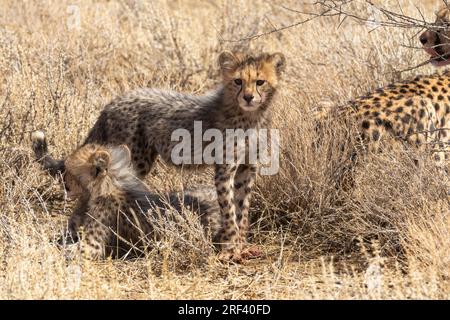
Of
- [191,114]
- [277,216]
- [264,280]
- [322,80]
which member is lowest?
[264,280]

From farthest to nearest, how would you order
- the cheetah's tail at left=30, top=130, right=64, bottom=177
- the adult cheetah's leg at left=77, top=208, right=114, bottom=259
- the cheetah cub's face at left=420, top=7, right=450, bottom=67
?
the cheetah cub's face at left=420, top=7, right=450, bottom=67 → the cheetah's tail at left=30, top=130, right=64, bottom=177 → the adult cheetah's leg at left=77, top=208, right=114, bottom=259

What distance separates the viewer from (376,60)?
7.28 m

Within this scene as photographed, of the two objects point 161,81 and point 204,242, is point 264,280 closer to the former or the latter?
point 204,242

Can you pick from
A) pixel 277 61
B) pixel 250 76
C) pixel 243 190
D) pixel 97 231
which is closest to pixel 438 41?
pixel 277 61

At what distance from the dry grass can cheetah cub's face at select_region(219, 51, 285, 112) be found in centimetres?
47

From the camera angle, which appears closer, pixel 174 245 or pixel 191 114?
→ pixel 174 245

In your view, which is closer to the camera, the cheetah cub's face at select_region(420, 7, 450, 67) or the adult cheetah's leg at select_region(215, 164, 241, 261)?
the adult cheetah's leg at select_region(215, 164, 241, 261)

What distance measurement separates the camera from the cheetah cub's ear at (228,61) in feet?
17.6

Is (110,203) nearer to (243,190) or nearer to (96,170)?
(96,170)

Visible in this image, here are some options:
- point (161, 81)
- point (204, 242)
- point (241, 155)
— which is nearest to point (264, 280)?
point (204, 242)

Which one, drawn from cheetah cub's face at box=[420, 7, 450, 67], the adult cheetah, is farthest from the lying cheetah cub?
cheetah cub's face at box=[420, 7, 450, 67]

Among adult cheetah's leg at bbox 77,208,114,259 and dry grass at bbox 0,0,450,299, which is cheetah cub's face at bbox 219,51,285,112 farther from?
adult cheetah's leg at bbox 77,208,114,259

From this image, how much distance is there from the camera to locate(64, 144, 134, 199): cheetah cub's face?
5266 millimetres

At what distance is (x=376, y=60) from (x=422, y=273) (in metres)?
3.11
